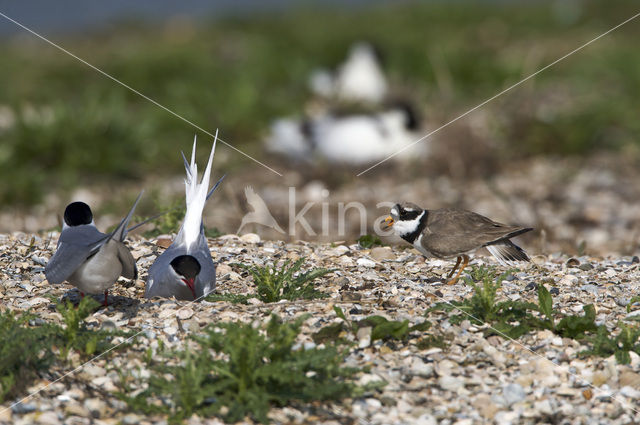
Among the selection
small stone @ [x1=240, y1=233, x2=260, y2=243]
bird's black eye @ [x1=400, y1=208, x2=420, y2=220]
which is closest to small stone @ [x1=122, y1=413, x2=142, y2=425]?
bird's black eye @ [x1=400, y1=208, x2=420, y2=220]

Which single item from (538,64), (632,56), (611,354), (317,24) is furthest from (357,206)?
(317,24)

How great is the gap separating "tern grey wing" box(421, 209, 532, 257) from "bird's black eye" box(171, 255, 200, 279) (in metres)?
1.40

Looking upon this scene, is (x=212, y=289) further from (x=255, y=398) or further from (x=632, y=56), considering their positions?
(x=632, y=56)

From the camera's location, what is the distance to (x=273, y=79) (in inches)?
454

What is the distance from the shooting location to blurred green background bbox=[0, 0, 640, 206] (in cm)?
877

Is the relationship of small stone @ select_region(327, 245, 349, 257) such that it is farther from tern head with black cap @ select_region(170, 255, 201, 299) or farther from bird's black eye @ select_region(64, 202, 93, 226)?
bird's black eye @ select_region(64, 202, 93, 226)

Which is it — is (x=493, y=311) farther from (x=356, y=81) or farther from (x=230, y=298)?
(x=356, y=81)

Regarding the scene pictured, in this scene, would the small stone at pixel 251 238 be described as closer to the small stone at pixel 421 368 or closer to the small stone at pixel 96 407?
the small stone at pixel 421 368

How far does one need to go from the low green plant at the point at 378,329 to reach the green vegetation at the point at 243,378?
21 cm

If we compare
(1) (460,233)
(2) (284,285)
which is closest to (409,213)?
(1) (460,233)

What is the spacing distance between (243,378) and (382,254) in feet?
6.81

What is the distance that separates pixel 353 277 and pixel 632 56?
9274 millimetres

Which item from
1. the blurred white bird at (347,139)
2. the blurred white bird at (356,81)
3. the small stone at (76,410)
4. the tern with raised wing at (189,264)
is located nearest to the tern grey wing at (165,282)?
the tern with raised wing at (189,264)

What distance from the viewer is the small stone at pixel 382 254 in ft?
16.4
